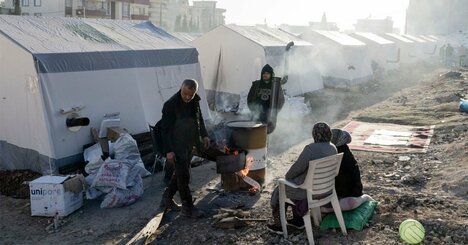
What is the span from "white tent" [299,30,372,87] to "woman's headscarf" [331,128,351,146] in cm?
1596

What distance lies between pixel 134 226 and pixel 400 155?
5.95 m

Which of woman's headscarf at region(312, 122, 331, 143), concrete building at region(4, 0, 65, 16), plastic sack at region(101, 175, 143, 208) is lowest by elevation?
plastic sack at region(101, 175, 143, 208)

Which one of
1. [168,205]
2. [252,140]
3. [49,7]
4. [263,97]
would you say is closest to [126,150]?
[168,205]

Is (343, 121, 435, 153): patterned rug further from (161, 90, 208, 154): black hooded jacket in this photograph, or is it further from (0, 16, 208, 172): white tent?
(161, 90, 208, 154): black hooded jacket

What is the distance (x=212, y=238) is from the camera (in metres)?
5.22

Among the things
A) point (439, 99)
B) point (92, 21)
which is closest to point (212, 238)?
point (92, 21)

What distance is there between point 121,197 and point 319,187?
3021 mm

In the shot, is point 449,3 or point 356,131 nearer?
point 356,131

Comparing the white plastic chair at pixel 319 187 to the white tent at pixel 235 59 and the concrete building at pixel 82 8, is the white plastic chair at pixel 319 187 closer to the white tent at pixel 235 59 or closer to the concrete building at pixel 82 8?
the white tent at pixel 235 59

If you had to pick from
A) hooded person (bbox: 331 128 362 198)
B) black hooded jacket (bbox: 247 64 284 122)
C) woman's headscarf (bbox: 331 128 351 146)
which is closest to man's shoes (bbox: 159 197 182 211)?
hooded person (bbox: 331 128 362 198)

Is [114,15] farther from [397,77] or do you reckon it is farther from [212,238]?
[212,238]

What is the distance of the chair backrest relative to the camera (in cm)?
464

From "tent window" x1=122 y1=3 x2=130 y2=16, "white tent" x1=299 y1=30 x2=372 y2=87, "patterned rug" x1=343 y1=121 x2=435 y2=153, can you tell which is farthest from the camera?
"tent window" x1=122 y1=3 x2=130 y2=16

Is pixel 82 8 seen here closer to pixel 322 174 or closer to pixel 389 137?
pixel 389 137
